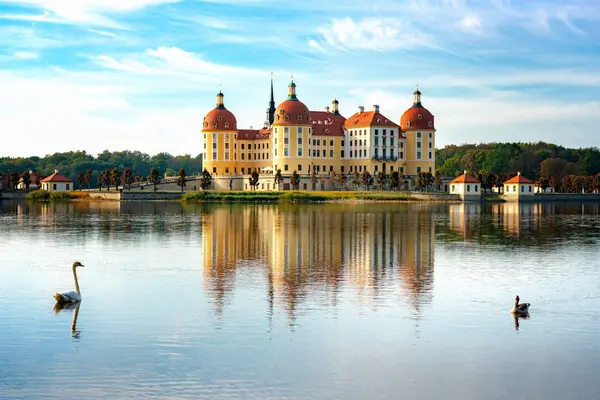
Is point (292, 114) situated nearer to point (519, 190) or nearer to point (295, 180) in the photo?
point (295, 180)

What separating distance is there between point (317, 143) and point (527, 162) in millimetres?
42522

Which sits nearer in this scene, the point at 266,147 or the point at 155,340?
the point at 155,340

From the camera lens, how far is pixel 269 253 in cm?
3114

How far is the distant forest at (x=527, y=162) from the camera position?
13962 centimetres

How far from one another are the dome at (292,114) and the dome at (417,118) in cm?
1472

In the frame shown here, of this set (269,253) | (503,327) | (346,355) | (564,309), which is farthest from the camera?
(269,253)

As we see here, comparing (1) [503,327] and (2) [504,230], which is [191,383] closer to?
(1) [503,327]

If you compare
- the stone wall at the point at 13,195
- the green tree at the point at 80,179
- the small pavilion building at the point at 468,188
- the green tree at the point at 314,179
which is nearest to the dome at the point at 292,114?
the green tree at the point at 314,179

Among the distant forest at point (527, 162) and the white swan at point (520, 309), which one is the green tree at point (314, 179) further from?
the white swan at point (520, 309)

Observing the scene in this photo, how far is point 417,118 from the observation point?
405ft

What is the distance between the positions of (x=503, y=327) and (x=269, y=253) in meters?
14.9

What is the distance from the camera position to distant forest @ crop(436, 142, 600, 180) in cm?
13962

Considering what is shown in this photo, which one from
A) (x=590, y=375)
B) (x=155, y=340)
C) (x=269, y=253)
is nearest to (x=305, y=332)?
(x=155, y=340)

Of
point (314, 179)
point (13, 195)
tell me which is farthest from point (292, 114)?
point (13, 195)
